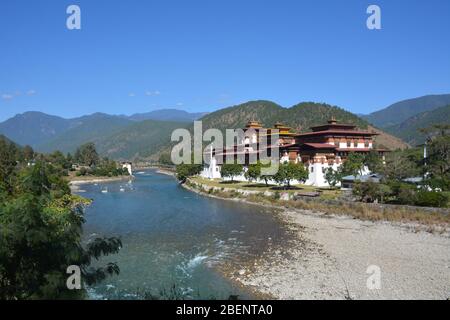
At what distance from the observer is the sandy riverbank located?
19094 millimetres

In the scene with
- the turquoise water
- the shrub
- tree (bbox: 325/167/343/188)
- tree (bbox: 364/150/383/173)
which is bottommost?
the turquoise water

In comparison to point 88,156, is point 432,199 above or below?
below

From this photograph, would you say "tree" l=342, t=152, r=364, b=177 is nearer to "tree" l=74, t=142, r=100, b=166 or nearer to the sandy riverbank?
the sandy riverbank

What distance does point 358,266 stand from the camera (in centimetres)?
2342

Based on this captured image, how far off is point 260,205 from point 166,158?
144m

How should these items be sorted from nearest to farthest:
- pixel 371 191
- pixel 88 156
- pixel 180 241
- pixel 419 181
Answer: pixel 180 241
pixel 371 191
pixel 419 181
pixel 88 156

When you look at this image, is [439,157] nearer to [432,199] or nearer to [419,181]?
[419,181]

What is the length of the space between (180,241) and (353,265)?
12.8 metres

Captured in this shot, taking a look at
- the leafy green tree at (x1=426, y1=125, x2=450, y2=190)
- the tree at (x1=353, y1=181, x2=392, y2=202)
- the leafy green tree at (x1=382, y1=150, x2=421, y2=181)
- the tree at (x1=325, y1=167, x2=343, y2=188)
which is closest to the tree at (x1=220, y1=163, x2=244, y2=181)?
the tree at (x1=325, y1=167, x2=343, y2=188)

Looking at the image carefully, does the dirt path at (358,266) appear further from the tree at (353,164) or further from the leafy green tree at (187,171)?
the leafy green tree at (187,171)

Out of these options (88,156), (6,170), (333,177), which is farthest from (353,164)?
(88,156)
